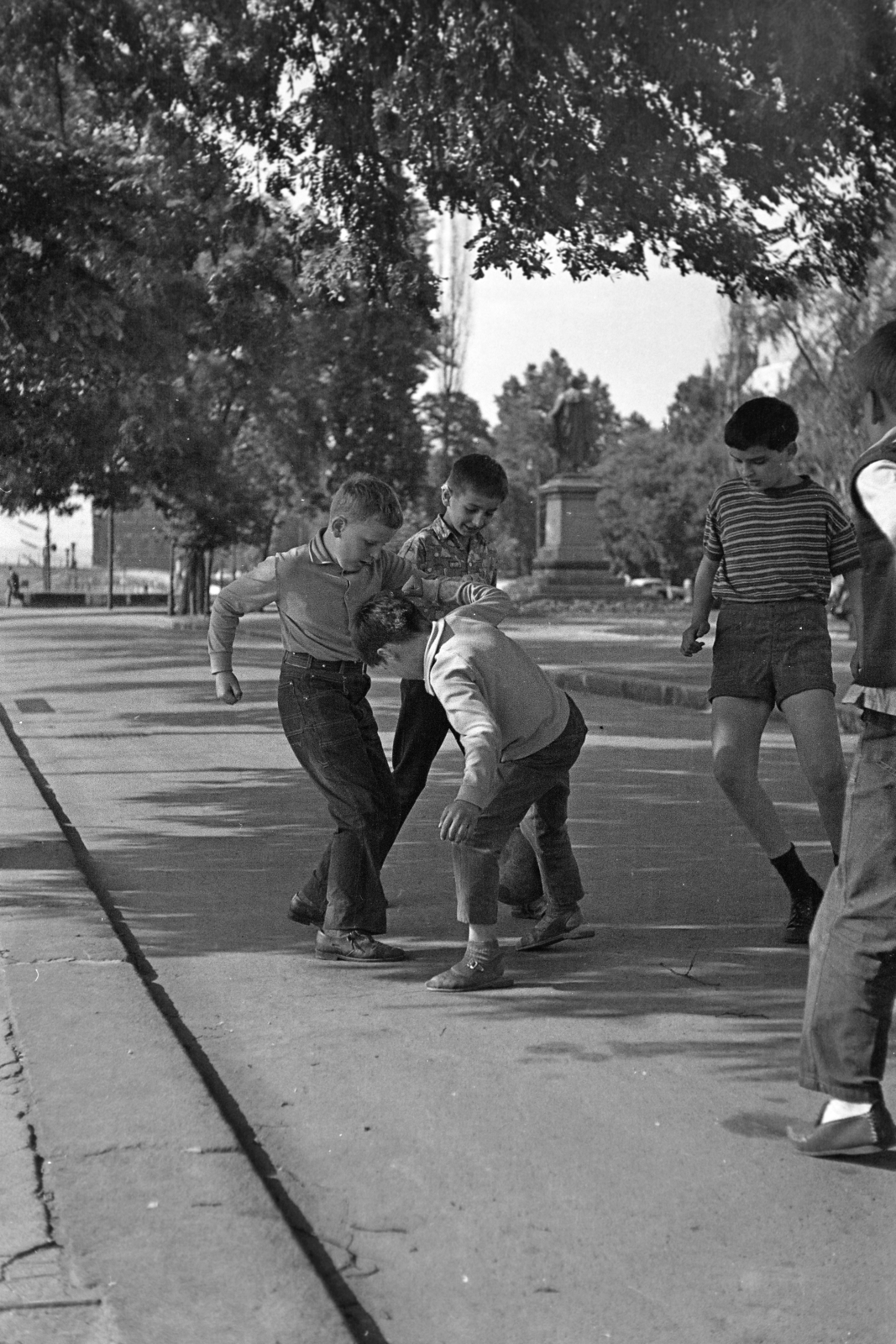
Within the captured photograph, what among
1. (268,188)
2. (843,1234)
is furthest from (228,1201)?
(268,188)

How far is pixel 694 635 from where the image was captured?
6121 millimetres

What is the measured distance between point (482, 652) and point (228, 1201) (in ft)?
6.34

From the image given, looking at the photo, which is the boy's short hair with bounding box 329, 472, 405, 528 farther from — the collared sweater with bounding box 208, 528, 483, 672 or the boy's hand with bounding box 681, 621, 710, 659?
the boy's hand with bounding box 681, 621, 710, 659

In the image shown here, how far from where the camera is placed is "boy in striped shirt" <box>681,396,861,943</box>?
5.80 meters

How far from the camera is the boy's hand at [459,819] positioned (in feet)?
15.0

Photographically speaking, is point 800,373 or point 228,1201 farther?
point 800,373

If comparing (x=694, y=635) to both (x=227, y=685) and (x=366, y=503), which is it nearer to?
(x=366, y=503)

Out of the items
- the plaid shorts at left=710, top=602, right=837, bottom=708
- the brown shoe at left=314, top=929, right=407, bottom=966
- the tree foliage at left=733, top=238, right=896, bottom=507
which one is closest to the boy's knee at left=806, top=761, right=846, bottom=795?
the plaid shorts at left=710, top=602, right=837, bottom=708

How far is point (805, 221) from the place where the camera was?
423 inches

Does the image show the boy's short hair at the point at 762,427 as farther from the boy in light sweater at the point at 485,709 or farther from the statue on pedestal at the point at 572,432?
the statue on pedestal at the point at 572,432

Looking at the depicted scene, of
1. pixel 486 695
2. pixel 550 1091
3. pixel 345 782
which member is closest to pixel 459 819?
pixel 486 695

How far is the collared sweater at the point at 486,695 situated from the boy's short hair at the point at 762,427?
3.63ft

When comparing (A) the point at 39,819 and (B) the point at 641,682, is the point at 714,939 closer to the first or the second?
(A) the point at 39,819

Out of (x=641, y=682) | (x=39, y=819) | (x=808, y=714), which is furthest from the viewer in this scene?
(x=641, y=682)
